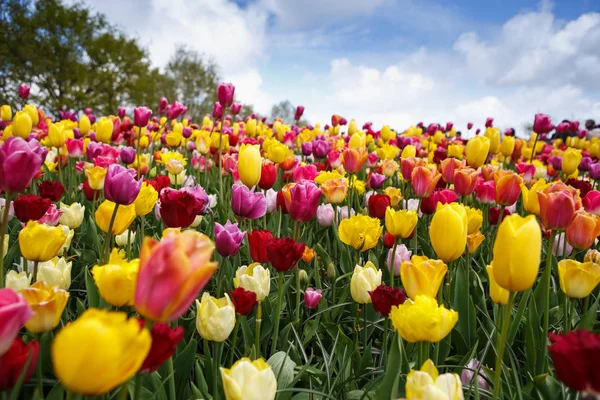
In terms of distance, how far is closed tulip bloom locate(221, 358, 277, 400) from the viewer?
0.93 metres

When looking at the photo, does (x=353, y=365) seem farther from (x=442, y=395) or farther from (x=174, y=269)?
(x=174, y=269)

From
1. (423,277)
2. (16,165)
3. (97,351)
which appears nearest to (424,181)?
(423,277)

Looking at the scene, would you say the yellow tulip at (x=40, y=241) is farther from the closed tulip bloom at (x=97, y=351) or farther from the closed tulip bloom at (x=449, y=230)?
the closed tulip bloom at (x=449, y=230)

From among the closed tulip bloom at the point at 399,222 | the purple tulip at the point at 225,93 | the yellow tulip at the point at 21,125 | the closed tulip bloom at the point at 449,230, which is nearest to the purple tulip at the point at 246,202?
the closed tulip bloom at the point at 399,222

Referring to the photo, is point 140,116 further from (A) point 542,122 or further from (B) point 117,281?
(A) point 542,122

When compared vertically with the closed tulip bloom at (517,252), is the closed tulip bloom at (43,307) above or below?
below

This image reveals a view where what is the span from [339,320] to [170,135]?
11.5 ft

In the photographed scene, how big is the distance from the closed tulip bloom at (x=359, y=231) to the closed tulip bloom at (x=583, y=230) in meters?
0.76

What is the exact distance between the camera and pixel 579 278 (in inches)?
62.2

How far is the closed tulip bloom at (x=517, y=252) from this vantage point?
928 mm

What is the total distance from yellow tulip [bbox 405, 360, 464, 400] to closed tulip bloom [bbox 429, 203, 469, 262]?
18.4 inches

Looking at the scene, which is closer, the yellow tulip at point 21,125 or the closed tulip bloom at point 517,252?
the closed tulip bloom at point 517,252

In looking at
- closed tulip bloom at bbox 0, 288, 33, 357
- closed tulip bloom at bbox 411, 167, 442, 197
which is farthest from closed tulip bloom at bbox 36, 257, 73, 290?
closed tulip bloom at bbox 411, 167, 442, 197

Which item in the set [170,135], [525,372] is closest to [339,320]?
[525,372]
